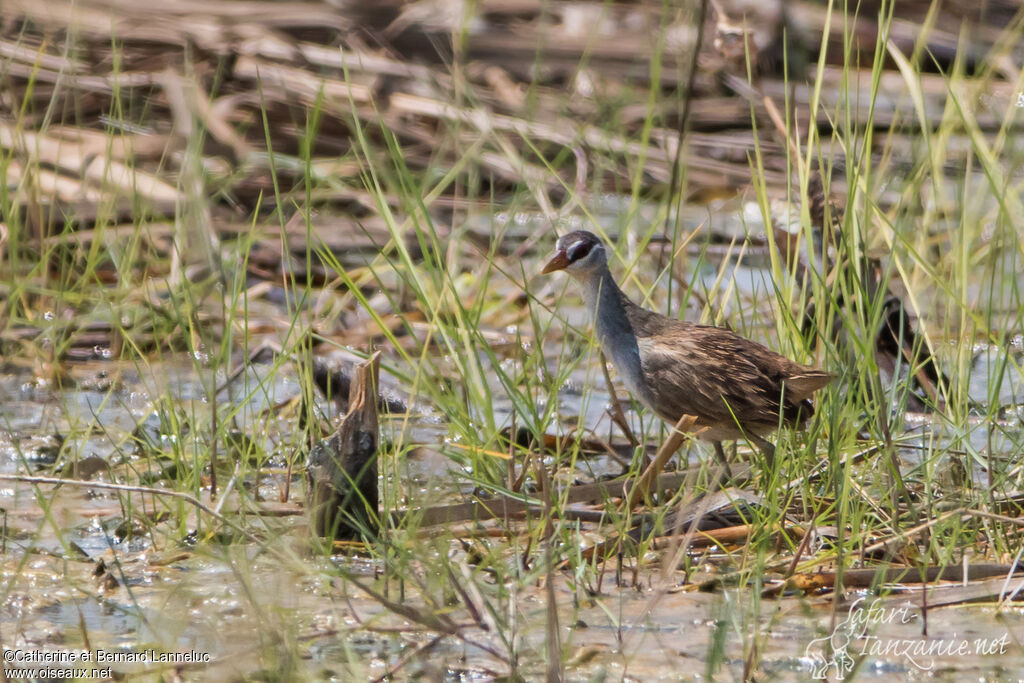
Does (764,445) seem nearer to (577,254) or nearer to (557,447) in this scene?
(557,447)

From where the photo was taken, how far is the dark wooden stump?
398 cm

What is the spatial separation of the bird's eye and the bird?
0.13 m

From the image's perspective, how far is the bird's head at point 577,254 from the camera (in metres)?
4.86

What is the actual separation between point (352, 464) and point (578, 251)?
124 cm

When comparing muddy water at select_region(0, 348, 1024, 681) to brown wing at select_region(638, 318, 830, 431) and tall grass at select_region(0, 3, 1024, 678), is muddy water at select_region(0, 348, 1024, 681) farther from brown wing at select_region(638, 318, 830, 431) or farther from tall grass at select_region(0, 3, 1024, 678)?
brown wing at select_region(638, 318, 830, 431)

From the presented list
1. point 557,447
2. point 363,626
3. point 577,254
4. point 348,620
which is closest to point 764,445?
point 557,447

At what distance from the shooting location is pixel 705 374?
4.47 m

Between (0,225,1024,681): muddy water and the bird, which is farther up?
the bird

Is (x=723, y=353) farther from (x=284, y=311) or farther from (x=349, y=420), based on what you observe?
(x=284, y=311)

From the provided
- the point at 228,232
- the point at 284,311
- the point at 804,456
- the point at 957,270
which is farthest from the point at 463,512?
the point at 228,232

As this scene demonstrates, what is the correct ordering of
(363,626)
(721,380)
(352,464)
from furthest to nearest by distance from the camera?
1. (721,380)
2. (352,464)
3. (363,626)

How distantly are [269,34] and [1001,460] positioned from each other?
580 cm

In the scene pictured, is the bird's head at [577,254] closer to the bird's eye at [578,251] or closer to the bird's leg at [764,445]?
the bird's eye at [578,251]

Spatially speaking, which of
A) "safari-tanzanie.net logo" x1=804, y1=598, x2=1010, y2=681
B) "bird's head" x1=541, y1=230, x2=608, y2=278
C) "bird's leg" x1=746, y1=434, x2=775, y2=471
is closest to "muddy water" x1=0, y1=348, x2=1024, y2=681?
"safari-tanzanie.net logo" x1=804, y1=598, x2=1010, y2=681
